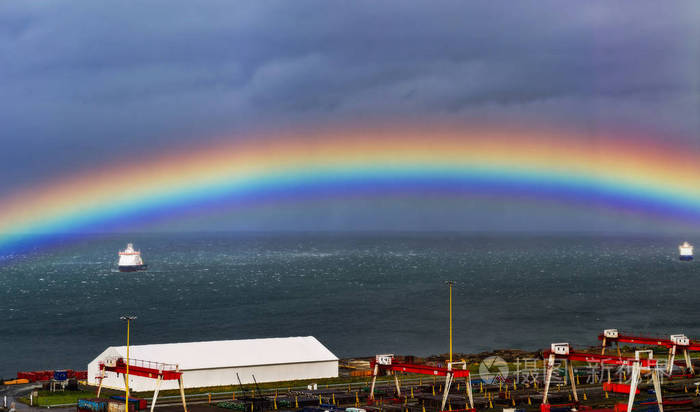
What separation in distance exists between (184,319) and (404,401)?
11209 centimetres

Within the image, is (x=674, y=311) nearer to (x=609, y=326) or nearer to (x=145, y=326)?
(x=609, y=326)

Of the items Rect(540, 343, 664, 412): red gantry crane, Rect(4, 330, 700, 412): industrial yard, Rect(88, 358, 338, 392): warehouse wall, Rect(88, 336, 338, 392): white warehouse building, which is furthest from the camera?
Rect(88, 336, 338, 392): white warehouse building

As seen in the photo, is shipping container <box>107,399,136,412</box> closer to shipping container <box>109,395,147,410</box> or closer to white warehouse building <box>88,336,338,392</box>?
shipping container <box>109,395,147,410</box>

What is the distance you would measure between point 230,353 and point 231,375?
3732 millimetres

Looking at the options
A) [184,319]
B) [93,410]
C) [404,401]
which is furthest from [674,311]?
[93,410]

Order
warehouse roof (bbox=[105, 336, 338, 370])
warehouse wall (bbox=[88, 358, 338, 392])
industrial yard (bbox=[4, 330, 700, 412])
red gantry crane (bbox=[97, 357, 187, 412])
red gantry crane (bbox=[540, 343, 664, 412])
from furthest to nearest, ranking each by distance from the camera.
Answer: warehouse roof (bbox=[105, 336, 338, 370])
warehouse wall (bbox=[88, 358, 338, 392])
industrial yard (bbox=[4, 330, 700, 412])
red gantry crane (bbox=[97, 357, 187, 412])
red gantry crane (bbox=[540, 343, 664, 412])

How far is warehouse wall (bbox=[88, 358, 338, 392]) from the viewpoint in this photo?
81250 mm

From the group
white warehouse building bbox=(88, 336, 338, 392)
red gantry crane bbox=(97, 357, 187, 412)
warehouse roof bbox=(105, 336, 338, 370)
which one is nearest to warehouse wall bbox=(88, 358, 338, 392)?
white warehouse building bbox=(88, 336, 338, 392)

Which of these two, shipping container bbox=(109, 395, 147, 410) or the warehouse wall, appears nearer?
shipping container bbox=(109, 395, 147, 410)

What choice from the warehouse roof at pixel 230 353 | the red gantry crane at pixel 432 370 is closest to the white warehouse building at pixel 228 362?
the warehouse roof at pixel 230 353

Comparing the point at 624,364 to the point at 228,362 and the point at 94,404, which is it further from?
the point at 94,404

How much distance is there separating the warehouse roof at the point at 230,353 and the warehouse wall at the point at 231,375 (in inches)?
21.4
